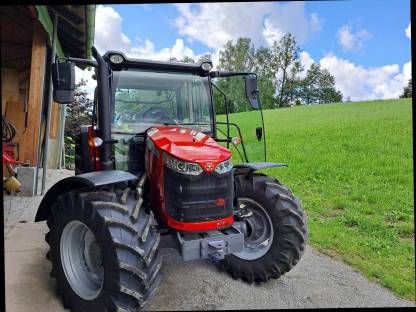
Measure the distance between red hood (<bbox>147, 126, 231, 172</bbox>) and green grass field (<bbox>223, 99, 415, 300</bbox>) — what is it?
93cm

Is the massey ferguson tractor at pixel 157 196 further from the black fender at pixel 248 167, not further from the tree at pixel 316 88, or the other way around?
the tree at pixel 316 88

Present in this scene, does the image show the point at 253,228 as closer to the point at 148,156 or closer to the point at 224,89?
the point at 148,156

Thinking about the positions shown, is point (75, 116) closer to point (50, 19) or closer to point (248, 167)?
point (50, 19)

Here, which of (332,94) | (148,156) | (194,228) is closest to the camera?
(194,228)

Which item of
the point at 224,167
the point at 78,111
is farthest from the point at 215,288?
the point at 78,111

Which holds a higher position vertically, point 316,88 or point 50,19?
point 316,88

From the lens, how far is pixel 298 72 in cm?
1314

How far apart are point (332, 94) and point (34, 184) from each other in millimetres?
10145

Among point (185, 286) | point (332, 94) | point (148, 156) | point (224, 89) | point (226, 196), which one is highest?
point (332, 94)

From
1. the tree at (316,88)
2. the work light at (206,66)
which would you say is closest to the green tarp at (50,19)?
the work light at (206,66)

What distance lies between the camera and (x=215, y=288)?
3.21m

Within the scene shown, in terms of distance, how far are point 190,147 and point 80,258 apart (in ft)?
4.04

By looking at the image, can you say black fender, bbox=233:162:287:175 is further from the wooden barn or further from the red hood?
the wooden barn

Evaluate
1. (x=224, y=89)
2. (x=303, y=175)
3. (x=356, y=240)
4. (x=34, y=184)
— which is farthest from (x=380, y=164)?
(x=34, y=184)
